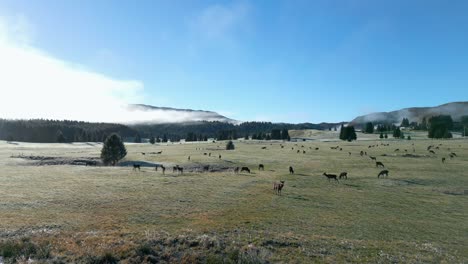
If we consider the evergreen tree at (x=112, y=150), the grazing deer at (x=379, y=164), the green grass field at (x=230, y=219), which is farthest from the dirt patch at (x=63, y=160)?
the grazing deer at (x=379, y=164)

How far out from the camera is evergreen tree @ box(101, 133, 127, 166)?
255 feet

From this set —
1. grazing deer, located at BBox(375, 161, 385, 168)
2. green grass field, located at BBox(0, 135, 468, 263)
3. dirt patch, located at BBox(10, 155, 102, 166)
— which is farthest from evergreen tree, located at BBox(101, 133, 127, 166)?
grazing deer, located at BBox(375, 161, 385, 168)

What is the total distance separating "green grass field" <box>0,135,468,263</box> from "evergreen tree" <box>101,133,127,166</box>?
25.0 m

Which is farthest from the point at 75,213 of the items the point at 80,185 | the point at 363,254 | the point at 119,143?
the point at 119,143

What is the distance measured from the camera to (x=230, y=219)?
2816 cm

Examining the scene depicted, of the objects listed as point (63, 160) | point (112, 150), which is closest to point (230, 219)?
point (112, 150)

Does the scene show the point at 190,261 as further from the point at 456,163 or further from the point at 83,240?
the point at 456,163

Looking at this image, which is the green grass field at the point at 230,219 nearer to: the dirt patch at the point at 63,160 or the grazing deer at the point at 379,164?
the grazing deer at the point at 379,164

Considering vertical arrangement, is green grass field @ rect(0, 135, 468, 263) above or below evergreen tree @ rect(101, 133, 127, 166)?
below

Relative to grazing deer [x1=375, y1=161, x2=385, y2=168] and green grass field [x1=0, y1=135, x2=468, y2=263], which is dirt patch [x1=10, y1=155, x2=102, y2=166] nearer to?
green grass field [x1=0, y1=135, x2=468, y2=263]

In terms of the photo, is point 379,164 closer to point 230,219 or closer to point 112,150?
point 230,219

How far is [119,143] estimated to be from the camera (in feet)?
259

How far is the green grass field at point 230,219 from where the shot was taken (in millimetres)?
20250

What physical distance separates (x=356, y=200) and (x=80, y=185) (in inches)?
1204
